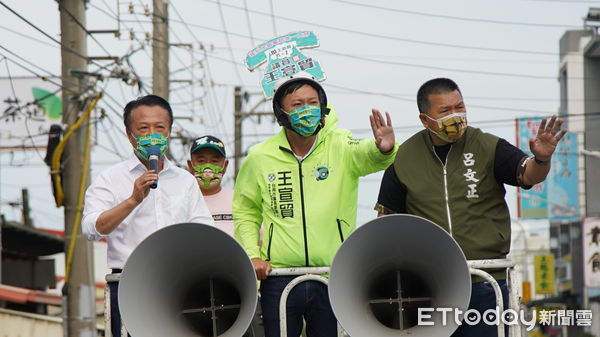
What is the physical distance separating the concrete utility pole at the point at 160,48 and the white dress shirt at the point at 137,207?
15.3 meters

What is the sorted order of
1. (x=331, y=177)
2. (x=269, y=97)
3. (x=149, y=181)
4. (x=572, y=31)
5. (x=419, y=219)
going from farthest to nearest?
1. (x=572, y=31)
2. (x=269, y=97)
3. (x=331, y=177)
4. (x=149, y=181)
5. (x=419, y=219)

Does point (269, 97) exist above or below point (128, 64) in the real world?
below

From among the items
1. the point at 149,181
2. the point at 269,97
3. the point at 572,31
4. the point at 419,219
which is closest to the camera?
the point at 419,219

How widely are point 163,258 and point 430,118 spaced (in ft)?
4.63

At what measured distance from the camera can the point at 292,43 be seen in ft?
18.7

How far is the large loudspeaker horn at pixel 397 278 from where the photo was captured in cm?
434

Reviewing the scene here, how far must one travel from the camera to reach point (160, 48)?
69.6 feet

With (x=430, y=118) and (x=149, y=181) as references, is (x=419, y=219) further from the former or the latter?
→ (x=149, y=181)

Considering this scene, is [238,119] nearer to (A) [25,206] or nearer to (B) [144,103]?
(A) [25,206]

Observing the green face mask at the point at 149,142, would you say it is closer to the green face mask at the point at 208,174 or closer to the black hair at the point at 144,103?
the black hair at the point at 144,103

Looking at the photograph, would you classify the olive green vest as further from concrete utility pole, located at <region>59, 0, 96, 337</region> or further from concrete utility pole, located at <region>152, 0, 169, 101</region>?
concrete utility pole, located at <region>152, 0, 169, 101</region>

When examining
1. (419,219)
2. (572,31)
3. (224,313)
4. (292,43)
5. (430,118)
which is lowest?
(224,313)

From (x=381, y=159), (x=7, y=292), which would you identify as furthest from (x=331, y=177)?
(x=7, y=292)

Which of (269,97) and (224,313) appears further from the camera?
(269,97)
